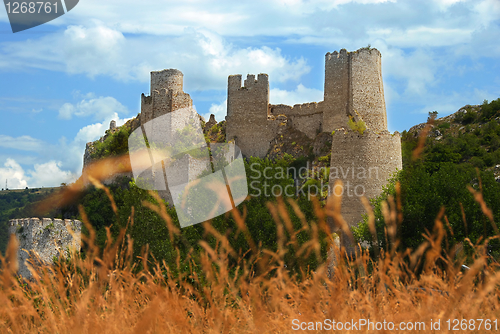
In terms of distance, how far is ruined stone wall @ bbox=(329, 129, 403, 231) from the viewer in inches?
868

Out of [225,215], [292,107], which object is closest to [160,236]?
[225,215]

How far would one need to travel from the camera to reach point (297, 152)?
32906mm

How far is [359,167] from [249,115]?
15.2 metres

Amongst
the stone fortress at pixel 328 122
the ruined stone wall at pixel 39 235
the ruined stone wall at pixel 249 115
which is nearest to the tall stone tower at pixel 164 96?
the stone fortress at pixel 328 122

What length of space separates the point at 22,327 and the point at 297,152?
95.2 feet

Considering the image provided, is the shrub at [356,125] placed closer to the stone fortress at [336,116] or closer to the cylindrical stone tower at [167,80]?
the stone fortress at [336,116]

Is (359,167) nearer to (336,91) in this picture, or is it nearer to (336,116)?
(336,116)

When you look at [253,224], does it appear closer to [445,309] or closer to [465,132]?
[445,309]

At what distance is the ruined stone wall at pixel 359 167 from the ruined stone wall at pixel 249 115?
42.5ft

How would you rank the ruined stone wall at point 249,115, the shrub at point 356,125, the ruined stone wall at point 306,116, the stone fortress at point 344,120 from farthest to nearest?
the ruined stone wall at point 249,115, the ruined stone wall at point 306,116, the shrub at point 356,125, the stone fortress at point 344,120

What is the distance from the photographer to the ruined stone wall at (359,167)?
2205cm

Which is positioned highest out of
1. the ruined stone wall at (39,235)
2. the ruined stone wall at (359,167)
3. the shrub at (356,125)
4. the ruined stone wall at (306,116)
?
the ruined stone wall at (306,116)

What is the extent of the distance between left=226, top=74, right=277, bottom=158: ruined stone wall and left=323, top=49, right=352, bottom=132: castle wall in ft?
15.3

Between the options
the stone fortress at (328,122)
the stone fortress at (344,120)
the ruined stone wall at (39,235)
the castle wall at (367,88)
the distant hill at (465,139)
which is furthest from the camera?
the distant hill at (465,139)
